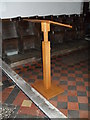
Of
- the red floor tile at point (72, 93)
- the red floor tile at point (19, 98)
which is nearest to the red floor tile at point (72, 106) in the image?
the red floor tile at point (72, 93)

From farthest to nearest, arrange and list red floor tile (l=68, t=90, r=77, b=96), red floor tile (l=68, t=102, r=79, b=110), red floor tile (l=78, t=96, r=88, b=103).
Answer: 1. red floor tile (l=68, t=90, r=77, b=96)
2. red floor tile (l=78, t=96, r=88, b=103)
3. red floor tile (l=68, t=102, r=79, b=110)

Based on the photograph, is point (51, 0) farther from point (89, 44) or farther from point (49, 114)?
point (49, 114)

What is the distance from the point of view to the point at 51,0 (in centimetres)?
500

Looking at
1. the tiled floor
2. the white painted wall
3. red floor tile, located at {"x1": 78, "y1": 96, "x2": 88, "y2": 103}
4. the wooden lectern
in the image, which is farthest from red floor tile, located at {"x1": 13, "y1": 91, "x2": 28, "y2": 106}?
the white painted wall

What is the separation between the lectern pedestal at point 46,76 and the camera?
2.21 metres

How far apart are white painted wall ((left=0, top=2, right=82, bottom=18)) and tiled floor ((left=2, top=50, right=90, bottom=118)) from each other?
176 centimetres

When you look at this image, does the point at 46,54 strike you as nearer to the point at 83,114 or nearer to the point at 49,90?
the point at 49,90

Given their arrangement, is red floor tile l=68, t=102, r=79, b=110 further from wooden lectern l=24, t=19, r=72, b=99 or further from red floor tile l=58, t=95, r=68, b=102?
wooden lectern l=24, t=19, r=72, b=99

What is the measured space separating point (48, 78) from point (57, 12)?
11.6 feet

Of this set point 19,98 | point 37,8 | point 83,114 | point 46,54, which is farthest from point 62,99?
point 37,8

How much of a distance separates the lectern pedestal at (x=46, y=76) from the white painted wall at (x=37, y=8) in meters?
2.51

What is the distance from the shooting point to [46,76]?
2.38m

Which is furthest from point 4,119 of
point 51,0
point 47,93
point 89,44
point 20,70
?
point 51,0

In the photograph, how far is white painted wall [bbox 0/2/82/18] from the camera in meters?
4.26
